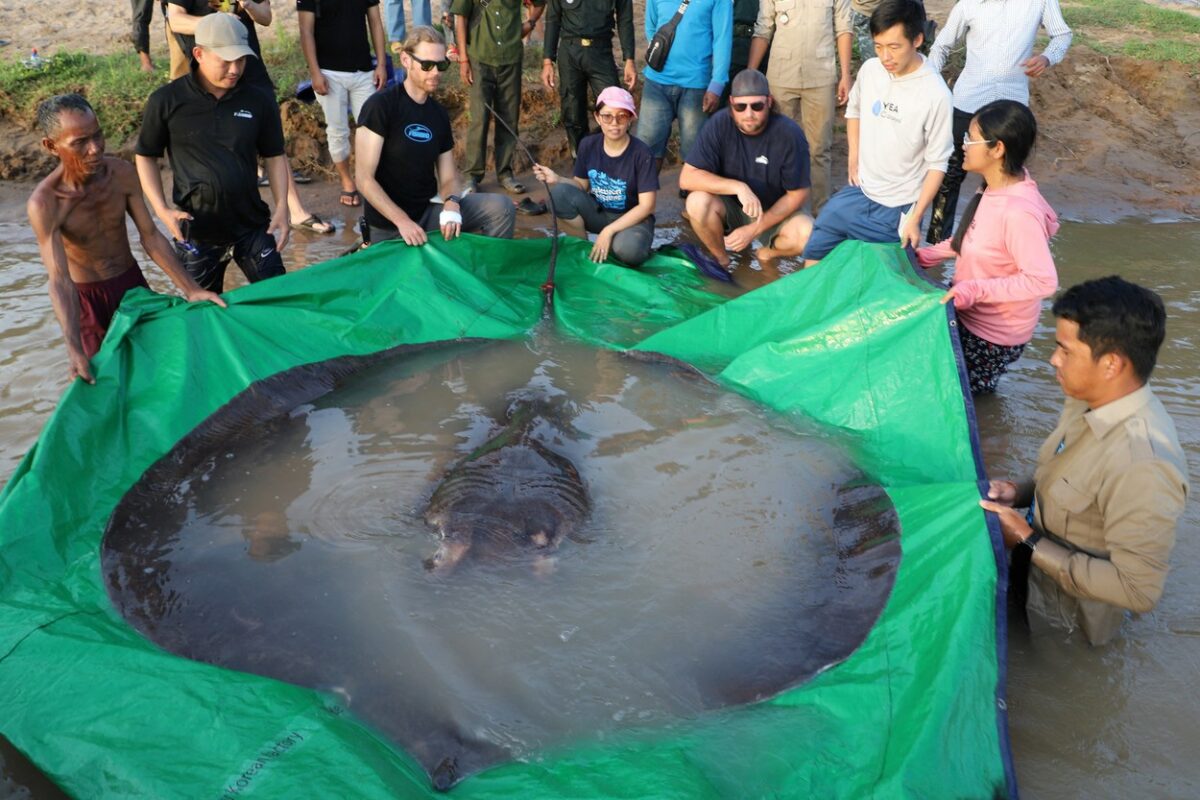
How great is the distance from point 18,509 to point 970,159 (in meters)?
4.05

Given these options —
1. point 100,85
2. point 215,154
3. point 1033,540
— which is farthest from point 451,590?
point 100,85

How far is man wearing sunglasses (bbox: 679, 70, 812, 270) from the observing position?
18.6 ft

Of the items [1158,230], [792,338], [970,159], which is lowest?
[1158,230]

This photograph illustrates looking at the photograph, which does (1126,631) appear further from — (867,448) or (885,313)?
(885,313)

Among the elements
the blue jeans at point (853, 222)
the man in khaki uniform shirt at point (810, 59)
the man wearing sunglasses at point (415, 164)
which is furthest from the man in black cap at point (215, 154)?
the man in khaki uniform shirt at point (810, 59)

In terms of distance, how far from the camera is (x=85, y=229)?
3.84m

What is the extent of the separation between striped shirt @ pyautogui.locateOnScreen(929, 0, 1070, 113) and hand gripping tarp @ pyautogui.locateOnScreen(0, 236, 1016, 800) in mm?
2023

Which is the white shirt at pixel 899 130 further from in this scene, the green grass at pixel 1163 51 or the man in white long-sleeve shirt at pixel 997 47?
the green grass at pixel 1163 51

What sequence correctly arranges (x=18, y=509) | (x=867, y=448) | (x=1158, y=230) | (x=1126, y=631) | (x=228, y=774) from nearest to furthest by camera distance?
1. (x=228, y=774)
2. (x=18, y=509)
3. (x=1126, y=631)
4. (x=867, y=448)
5. (x=1158, y=230)

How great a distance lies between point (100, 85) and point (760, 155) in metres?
6.26

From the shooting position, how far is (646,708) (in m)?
2.55

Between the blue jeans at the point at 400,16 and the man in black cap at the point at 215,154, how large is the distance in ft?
11.9

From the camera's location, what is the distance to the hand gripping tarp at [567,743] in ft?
7.22

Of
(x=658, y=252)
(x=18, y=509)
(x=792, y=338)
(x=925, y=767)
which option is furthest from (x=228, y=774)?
(x=658, y=252)
